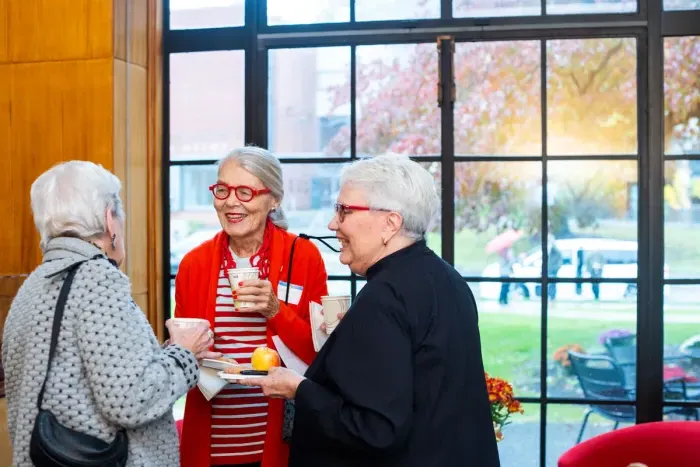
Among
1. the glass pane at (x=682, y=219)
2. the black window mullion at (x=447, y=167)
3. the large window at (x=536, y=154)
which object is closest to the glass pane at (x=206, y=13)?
the large window at (x=536, y=154)

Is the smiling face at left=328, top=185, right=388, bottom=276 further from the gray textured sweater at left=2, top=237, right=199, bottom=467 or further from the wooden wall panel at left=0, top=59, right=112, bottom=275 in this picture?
the wooden wall panel at left=0, top=59, right=112, bottom=275

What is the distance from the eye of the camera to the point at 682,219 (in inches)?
152

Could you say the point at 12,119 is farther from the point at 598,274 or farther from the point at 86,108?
the point at 598,274

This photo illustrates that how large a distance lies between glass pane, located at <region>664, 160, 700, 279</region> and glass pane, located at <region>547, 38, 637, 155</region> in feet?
0.76

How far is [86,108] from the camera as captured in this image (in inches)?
151

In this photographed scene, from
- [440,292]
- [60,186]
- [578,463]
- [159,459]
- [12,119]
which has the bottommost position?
[578,463]

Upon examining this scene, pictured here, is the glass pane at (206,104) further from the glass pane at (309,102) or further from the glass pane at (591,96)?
the glass pane at (591,96)

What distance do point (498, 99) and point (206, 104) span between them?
147 centimetres

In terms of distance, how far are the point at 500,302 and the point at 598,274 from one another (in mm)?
477

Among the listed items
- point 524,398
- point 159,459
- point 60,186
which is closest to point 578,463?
point 524,398

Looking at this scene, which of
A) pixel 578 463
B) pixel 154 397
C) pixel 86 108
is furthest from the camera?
pixel 86 108

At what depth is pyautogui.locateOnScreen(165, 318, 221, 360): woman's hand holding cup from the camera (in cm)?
225

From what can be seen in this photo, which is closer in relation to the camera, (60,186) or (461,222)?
(60,186)

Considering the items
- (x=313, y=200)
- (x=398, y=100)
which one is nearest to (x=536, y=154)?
(x=398, y=100)
